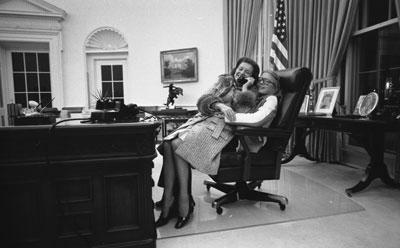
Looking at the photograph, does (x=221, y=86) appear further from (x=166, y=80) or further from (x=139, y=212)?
(x=166, y=80)

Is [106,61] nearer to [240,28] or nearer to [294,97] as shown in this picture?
[240,28]

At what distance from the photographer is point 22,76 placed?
6188 mm

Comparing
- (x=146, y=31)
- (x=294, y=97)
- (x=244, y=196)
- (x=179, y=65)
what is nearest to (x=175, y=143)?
(x=244, y=196)

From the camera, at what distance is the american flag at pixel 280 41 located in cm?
435

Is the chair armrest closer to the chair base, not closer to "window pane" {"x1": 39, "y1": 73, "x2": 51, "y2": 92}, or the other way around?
the chair base

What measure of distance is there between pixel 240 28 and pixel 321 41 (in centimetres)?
226

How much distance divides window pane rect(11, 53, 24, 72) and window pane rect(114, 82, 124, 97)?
6.82ft

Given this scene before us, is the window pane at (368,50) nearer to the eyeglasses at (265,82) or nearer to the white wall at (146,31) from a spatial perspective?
the eyeglasses at (265,82)

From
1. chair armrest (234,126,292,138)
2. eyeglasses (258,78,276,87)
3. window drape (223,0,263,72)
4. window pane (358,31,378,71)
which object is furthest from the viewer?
window drape (223,0,263,72)

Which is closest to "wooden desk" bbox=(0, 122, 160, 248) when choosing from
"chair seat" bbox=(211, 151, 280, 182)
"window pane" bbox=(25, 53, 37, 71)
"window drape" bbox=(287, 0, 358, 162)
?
"chair seat" bbox=(211, 151, 280, 182)

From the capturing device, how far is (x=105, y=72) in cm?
646

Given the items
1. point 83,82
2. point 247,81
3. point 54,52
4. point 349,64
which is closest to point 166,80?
point 83,82

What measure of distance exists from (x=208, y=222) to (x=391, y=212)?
59.6 inches

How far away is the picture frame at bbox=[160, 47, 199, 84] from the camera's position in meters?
6.16
